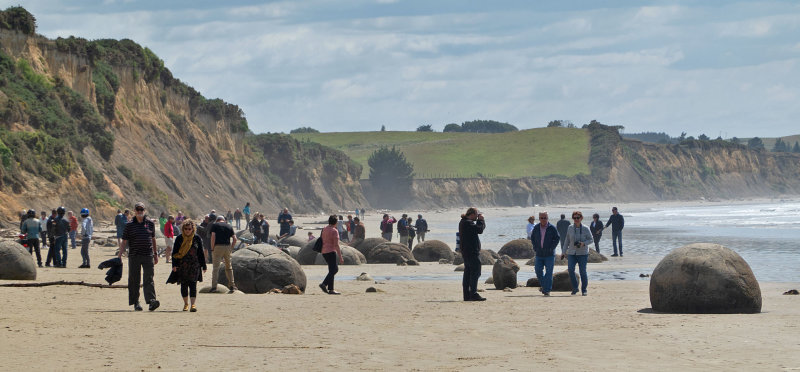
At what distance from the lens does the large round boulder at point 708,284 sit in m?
14.0

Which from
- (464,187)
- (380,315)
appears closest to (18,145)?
(380,315)

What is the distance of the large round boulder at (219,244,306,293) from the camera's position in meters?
18.5

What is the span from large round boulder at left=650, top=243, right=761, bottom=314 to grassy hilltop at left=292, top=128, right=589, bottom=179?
14596cm

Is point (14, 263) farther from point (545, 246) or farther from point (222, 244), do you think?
point (545, 246)

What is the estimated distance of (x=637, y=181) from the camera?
544 feet

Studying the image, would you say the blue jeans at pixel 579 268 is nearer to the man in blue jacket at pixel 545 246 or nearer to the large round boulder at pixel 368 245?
the man in blue jacket at pixel 545 246

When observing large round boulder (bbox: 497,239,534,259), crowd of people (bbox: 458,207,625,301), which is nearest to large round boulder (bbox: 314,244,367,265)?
large round boulder (bbox: 497,239,534,259)

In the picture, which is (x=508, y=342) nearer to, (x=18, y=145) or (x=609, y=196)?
(x=18, y=145)

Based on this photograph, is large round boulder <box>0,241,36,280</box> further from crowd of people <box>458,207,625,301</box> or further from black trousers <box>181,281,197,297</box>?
crowd of people <box>458,207,625,301</box>

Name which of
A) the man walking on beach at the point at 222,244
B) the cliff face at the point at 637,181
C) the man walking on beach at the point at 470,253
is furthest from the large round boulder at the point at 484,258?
the cliff face at the point at 637,181

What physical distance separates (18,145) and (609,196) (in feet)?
414

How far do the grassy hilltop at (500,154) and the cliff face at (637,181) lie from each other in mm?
4690

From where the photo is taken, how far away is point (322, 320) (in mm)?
13453

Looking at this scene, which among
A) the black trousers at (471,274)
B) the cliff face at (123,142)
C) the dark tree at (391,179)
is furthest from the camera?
the dark tree at (391,179)
